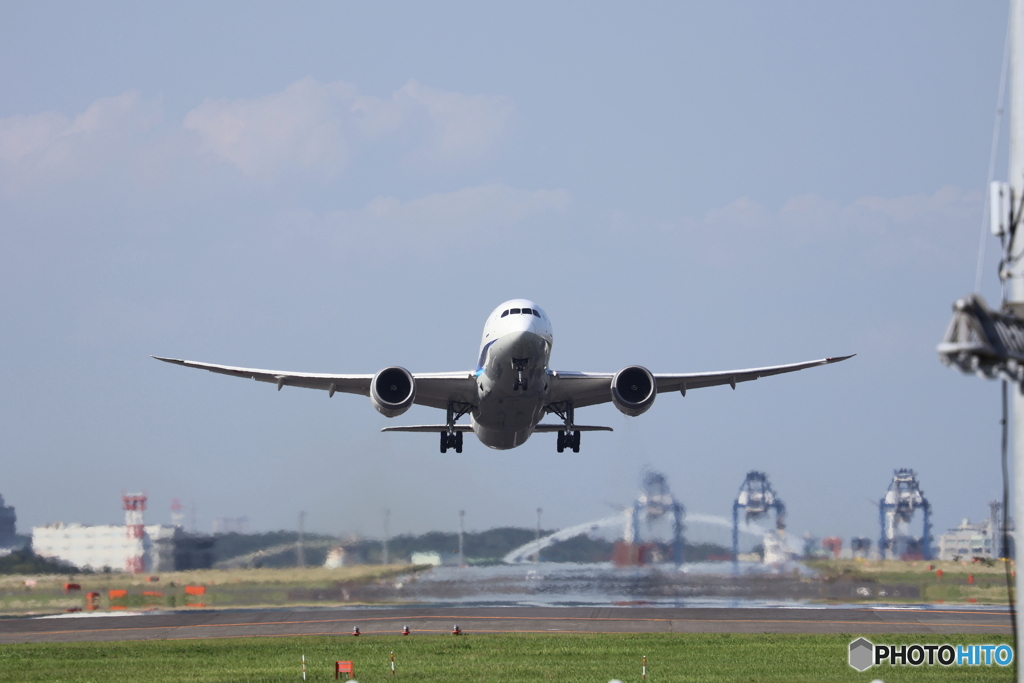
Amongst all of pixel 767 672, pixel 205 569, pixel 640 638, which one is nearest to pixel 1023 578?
pixel 767 672

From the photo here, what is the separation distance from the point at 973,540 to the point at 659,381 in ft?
75.3

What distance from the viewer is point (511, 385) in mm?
32188

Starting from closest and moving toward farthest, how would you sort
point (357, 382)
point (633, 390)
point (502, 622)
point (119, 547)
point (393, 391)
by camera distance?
point (393, 391) → point (633, 390) → point (357, 382) → point (502, 622) → point (119, 547)

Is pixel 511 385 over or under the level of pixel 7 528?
over

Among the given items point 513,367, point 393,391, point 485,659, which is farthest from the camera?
point 393,391

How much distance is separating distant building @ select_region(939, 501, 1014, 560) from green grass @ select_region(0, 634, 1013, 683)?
A: 43.3 ft

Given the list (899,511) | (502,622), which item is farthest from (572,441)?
(899,511)

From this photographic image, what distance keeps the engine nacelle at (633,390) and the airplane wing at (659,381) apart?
0.71 metres

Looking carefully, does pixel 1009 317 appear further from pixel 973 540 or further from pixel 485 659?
pixel 973 540

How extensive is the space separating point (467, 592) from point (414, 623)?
9.87 ft

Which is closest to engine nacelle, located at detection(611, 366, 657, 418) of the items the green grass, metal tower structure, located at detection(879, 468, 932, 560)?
the green grass

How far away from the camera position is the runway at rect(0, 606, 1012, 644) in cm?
3747

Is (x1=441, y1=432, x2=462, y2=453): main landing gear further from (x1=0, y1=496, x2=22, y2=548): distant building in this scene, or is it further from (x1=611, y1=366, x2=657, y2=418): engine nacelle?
(x1=0, y1=496, x2=22, y2=548): distant building

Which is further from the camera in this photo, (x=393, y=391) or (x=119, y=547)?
(x=119, y=547)
